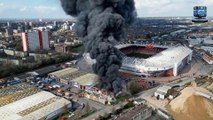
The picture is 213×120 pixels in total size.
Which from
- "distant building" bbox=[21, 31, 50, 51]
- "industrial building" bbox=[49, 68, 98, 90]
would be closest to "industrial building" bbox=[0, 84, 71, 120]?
"industrial building" bbox=[49, 68, 98, 90]

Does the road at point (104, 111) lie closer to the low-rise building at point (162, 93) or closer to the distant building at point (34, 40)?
the low-rise building at point (162, 93)

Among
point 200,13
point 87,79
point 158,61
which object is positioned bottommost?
point 87,79

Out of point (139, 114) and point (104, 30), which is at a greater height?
point (104, 30)

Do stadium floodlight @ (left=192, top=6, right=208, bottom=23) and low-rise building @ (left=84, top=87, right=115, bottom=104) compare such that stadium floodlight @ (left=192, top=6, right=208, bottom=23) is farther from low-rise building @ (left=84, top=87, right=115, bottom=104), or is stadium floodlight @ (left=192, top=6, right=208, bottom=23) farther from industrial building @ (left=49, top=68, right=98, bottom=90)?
industrial building @ (left=49, top=68, right=98, bottom=90)

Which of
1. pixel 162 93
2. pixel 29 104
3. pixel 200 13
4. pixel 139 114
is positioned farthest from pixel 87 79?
pixel 200 13

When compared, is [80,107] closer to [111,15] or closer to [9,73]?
[111,15]

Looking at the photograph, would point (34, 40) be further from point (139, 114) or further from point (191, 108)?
point (191, 108)

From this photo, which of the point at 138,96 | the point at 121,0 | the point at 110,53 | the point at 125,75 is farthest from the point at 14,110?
the point at 125,75
